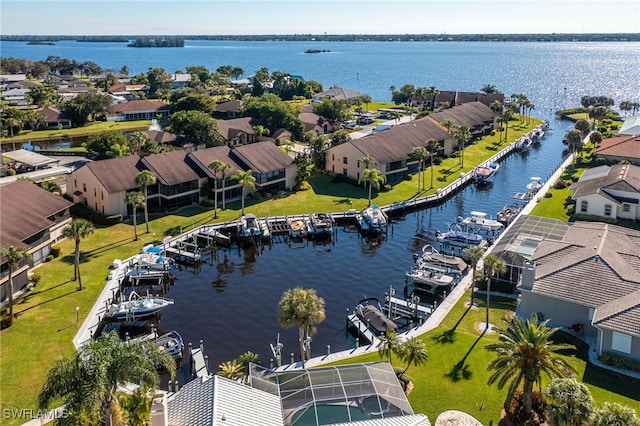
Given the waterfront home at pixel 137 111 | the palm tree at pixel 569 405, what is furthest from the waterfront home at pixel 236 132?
the palm tree at pixel 569 405

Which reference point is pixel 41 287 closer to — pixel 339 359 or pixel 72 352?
pixel 72 352

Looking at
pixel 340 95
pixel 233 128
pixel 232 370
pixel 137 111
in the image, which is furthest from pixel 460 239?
pixel 340 95

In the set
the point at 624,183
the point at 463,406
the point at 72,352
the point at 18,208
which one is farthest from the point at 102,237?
the point at 624,183

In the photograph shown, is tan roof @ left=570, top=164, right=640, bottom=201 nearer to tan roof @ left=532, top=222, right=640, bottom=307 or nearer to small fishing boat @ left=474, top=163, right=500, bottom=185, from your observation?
small fishing boat @ left=474, top=163, right=500, bottom=185

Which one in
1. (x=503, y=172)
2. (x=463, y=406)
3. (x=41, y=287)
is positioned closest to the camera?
(x=463, y=406)

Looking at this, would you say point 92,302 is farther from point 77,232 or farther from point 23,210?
point 23,210

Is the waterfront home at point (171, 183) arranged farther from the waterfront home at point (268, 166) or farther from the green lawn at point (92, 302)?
the waterfront home at point (268, 166)
